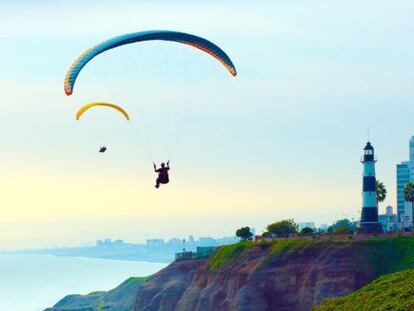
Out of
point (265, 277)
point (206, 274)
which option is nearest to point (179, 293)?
point (206, 274)

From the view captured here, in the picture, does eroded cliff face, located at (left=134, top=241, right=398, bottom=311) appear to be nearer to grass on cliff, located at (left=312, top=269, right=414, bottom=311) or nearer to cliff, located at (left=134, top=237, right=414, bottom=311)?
cliff, located at (left=134, top=237, right=414, bottom=311)

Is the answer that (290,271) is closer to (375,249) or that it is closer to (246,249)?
(375,249)

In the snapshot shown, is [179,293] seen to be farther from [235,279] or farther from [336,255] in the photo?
[336,255]

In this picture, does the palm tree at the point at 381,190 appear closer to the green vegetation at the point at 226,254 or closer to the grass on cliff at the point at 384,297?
the green vegetation at the point at 226,254

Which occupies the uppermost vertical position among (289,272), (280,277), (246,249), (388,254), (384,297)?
(246,249)

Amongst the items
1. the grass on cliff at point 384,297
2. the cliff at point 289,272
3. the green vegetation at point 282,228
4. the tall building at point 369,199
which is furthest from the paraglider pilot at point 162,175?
the green vegetation at point 282,228

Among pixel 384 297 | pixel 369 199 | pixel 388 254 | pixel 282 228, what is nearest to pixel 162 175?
pixel 384 297

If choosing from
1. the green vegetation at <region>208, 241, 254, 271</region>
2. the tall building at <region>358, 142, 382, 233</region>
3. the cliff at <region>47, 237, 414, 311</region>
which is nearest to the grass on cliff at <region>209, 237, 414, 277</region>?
the cliff at <region>47, 237, 414, 311</region>
